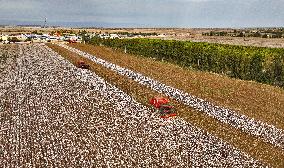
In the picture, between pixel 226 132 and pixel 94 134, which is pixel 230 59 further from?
pixel 94 134

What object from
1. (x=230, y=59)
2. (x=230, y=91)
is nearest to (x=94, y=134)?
(x=230, y=91)

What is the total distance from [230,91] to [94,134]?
18075 mm

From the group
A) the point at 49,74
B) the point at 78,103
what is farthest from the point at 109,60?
the point at 78,103

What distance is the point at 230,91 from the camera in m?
41.3

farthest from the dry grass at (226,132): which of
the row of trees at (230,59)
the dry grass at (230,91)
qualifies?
the row of trees at (230,59)

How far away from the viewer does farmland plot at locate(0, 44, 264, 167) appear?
2308 cm

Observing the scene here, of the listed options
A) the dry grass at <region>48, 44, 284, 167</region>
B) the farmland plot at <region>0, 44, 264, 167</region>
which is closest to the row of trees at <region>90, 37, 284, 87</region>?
the dry grass at <region>48, 44, 284, 167</region>

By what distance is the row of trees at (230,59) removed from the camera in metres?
47.3

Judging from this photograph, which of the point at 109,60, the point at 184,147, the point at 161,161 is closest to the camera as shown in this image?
the point at 161,161

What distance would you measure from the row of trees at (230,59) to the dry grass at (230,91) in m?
2.71

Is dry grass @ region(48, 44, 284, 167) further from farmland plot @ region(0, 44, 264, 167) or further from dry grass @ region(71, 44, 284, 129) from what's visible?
dry grass @ region(71, 44, 284, 129)

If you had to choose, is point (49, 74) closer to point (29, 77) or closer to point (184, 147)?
point (29, 77)

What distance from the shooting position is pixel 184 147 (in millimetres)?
25141

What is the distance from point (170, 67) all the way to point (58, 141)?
35.2m
